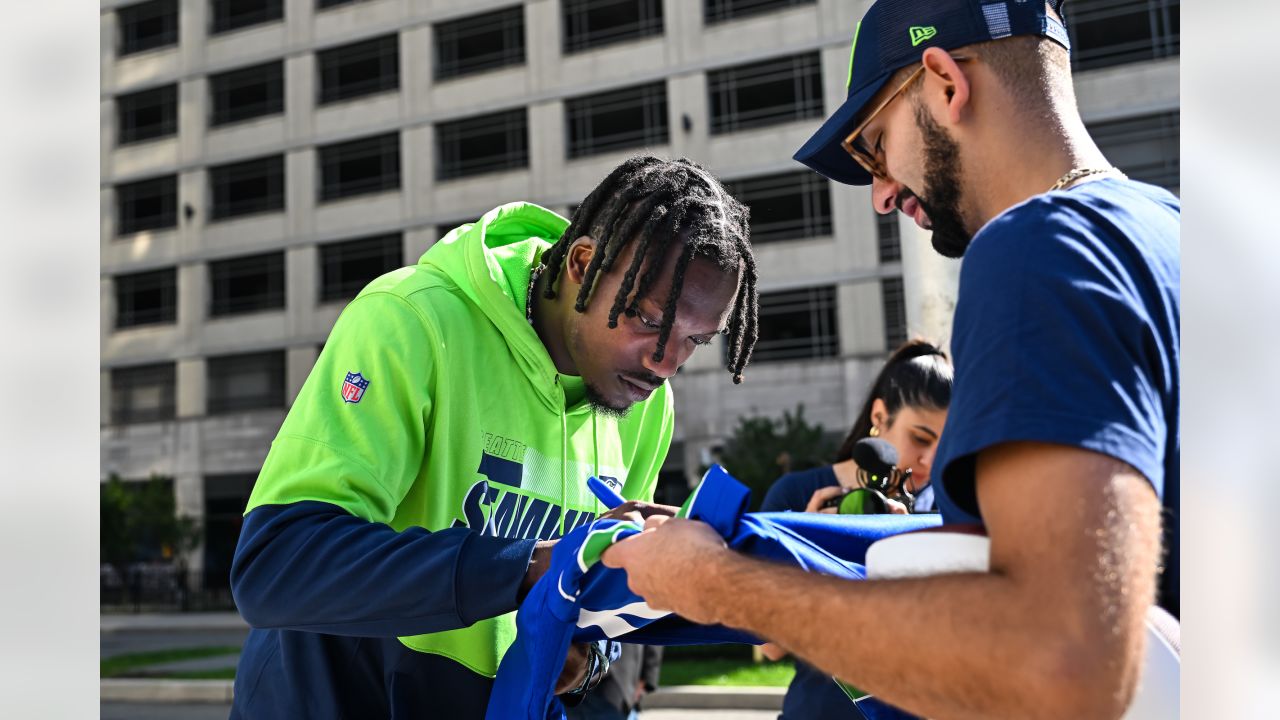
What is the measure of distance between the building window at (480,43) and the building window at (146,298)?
966 centimetres

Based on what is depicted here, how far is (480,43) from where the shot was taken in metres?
28.1

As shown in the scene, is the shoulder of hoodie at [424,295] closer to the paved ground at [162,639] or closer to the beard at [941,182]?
the beard at [941,182]

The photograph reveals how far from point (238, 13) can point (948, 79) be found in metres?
32.3

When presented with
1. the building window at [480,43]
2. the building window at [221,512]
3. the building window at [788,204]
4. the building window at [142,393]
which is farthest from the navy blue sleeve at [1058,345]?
the building window at [142,393]

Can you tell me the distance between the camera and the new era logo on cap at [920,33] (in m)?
1.77

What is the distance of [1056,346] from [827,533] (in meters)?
0.67

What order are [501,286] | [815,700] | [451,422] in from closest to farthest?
[451,422] < [501,286] < [815,700]

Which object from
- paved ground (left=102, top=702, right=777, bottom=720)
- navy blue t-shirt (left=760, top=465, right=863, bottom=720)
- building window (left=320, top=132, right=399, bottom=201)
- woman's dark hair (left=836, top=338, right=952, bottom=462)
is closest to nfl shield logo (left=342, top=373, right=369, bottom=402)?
navy blue t-shirt (left=760, top=465, right=863, bottom=720)

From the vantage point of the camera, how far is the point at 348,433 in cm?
208

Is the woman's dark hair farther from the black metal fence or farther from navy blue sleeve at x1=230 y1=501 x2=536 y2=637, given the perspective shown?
the black metal fence

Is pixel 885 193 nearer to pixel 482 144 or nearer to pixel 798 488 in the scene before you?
pixel 798 488

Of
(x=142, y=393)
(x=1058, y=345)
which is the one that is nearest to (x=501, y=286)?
(x=1058, y=345)
